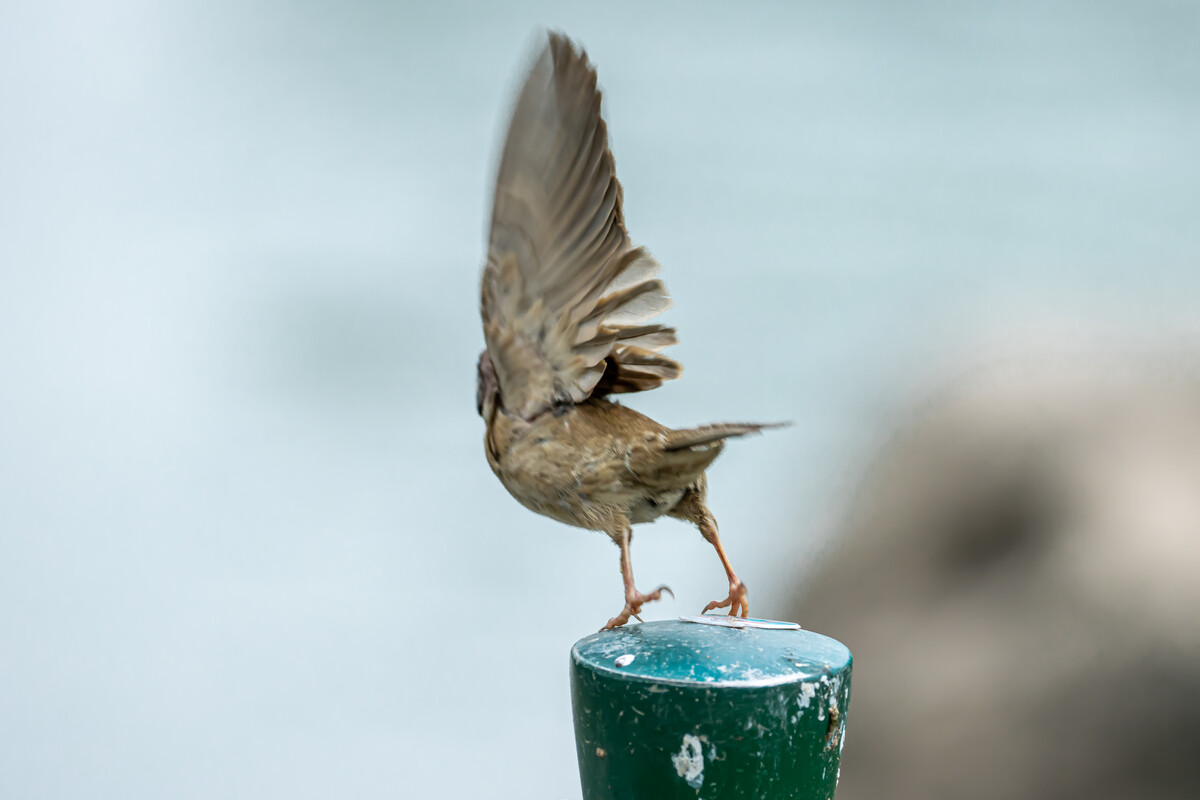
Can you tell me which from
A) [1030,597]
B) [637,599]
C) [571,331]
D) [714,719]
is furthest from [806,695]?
[1030,597]

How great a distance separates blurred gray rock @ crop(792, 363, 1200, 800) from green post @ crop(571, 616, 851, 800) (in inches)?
92.2

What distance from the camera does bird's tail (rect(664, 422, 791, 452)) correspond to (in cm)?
159

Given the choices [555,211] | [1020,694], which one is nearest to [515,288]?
[555,211]

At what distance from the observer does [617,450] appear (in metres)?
1.78

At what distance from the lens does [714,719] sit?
1467 millimetres

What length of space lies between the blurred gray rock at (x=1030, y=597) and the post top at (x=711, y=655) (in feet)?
7.62

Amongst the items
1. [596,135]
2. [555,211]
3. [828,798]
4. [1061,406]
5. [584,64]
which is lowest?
[828,798]

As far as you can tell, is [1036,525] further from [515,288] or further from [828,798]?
[515,288]

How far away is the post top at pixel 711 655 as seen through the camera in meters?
1.49

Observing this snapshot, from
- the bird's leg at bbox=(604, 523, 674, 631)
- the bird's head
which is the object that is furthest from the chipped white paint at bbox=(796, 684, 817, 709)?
the bird's head

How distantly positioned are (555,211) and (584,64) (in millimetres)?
259

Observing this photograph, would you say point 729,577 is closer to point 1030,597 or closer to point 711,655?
point 711,655

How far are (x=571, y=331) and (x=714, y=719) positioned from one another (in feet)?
2.45

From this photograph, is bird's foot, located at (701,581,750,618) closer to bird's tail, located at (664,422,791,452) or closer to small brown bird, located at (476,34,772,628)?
small brown bird, located at (476,34,772,628)
